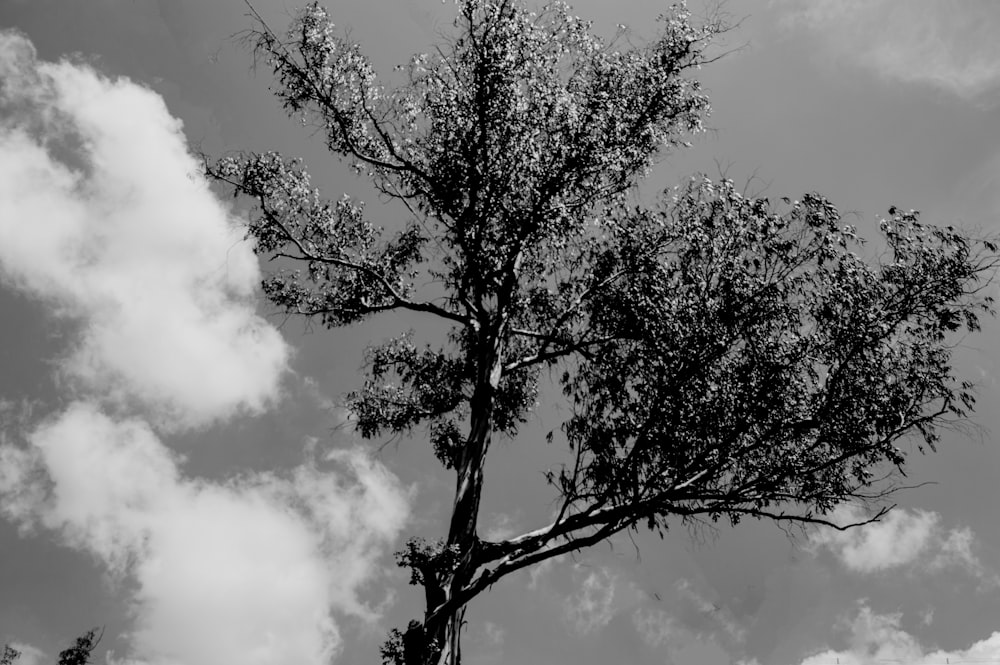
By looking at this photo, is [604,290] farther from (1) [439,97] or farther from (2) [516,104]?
(1) [439,97]

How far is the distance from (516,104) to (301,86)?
11.9 feet

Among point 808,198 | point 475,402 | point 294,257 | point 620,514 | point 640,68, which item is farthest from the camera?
point 294,257

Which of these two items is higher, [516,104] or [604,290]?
[516,104]

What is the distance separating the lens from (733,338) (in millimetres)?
8641

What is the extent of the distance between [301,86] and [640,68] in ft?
18.0

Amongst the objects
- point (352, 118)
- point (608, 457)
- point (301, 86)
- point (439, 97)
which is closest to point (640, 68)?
point (439, 97)

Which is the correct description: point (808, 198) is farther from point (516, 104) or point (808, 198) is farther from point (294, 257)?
point (294, 257)

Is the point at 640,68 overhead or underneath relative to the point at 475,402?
overhead

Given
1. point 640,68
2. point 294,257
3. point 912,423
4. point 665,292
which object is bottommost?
point 912,423

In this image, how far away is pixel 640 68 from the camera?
11016mm

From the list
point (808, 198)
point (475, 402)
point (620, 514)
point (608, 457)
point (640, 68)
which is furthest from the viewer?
point (640, 68)

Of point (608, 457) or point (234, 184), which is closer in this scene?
point (608, 457)

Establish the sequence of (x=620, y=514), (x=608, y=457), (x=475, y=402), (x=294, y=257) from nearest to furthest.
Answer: (x=620, y=514) → (x=608, y=457) → (x=475, y=402) → (x=294, y=257)

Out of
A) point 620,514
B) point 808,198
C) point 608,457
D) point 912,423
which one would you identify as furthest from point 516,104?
point 912,423
